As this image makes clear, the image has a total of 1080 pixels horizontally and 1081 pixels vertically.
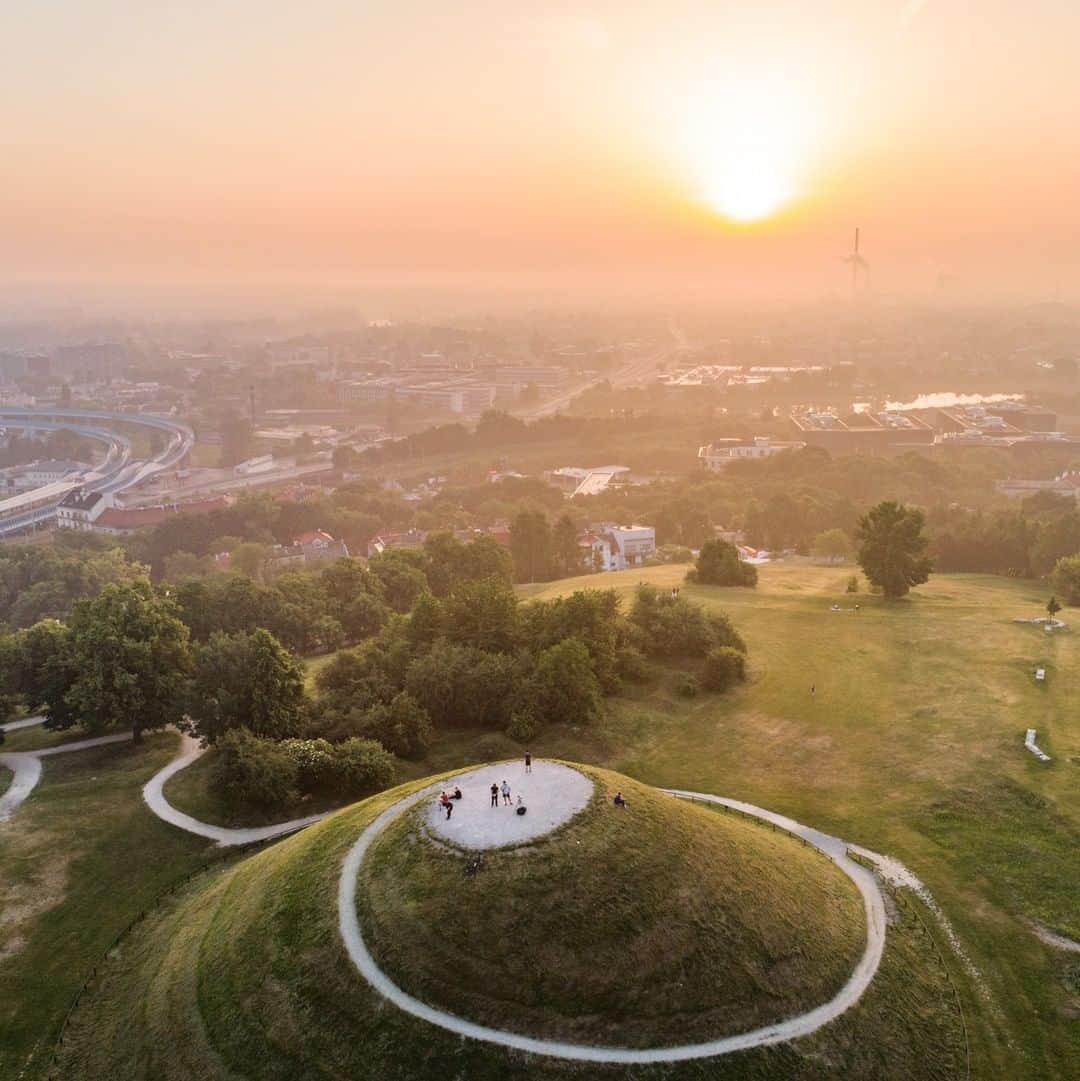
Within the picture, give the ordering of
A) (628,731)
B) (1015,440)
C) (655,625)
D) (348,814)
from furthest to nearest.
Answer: (1015,440), (655,625), (628,731), (348,814)

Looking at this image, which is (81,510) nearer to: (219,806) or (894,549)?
(219,806)

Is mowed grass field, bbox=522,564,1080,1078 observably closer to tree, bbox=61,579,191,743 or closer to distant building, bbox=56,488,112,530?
tree, bbox=61,579,191,743

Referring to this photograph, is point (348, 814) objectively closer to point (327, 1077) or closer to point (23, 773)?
point (327, 1077)

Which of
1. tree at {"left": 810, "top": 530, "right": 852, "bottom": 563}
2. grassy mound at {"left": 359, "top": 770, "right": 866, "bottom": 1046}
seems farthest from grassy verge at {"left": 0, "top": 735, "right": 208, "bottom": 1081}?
tree at {"left": 810, "top": 530, "right": 852, "bottom": 563}

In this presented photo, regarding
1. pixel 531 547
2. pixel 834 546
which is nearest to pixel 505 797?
pixel 531 547

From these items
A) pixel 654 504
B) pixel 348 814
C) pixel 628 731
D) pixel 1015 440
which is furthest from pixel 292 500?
pixel 1015 440
